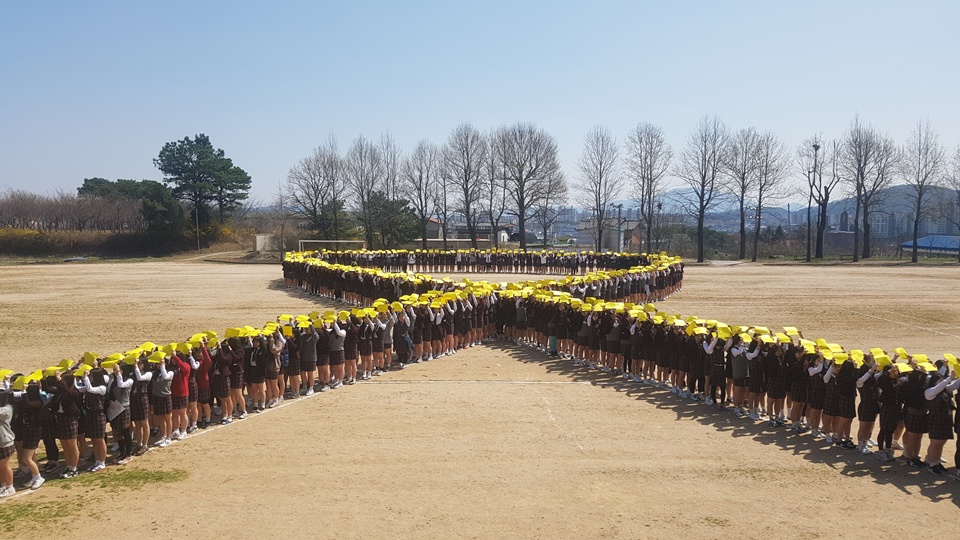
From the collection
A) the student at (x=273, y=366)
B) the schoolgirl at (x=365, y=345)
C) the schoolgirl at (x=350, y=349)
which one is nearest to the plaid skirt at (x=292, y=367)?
the student at (x=273, y=366)

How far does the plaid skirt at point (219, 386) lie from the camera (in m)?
10.4

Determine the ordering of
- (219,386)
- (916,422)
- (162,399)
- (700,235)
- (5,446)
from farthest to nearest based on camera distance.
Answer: (700,235), (219,386), (162,399), (916,422), (5,446)

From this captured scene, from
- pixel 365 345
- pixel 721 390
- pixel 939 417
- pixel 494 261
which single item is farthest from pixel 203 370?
pixel 494 261

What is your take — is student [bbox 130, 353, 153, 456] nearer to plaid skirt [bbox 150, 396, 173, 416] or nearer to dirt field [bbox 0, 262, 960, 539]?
plaid skirt [bbox 150, 396, 173, 416]

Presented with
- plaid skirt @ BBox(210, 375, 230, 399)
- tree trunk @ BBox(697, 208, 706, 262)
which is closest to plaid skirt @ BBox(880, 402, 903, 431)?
plaid skirt @ BBox(210, 375, 230, 399)

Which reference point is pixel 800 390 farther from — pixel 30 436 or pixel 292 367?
pixel 30 436

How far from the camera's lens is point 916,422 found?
8602 millimetres

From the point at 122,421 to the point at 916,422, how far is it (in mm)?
10228

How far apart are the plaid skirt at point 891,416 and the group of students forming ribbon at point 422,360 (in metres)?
0.02

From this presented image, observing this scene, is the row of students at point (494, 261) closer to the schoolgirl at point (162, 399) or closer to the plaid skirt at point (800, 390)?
the plaid skirt at point (800, 390)

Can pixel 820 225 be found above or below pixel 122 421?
above

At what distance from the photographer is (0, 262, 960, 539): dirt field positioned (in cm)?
694

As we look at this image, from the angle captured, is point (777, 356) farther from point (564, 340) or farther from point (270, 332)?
point (270, 332)

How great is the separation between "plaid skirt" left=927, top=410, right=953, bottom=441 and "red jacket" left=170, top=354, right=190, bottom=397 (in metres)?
9.93
